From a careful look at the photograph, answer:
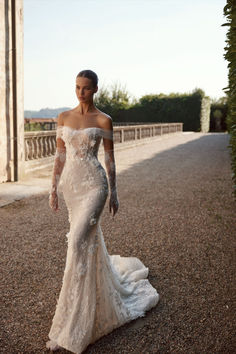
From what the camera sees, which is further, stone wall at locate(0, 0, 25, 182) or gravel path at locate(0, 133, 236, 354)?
stone wall at locate(0, 0, 25, 182)

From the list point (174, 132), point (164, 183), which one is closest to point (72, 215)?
point (164, 183)

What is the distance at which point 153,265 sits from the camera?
420cm

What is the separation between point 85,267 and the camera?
103 inches

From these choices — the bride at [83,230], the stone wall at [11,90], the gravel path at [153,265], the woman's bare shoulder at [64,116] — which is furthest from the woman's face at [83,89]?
the stone wall at [11,90]

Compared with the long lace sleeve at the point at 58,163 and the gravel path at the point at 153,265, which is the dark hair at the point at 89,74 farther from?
the gravel path at the point at 153,265

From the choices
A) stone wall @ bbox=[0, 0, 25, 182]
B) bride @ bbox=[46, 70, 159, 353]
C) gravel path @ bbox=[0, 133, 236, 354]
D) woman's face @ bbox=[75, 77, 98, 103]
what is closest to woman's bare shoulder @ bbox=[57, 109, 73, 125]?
bride @ bbox=[46, 70, 159, 353]

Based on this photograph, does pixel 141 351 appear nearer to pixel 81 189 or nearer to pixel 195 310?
pixel 195 310

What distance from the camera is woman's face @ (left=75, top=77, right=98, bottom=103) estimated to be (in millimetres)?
2551

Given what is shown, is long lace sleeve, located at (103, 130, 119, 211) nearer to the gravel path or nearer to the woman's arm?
the woman's arm

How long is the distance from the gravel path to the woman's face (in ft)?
6.29

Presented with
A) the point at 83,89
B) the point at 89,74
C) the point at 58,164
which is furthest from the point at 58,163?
the point at 89,74

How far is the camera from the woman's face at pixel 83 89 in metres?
2.55

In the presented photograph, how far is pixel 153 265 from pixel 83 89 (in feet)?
8.14

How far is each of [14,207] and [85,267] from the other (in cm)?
459
